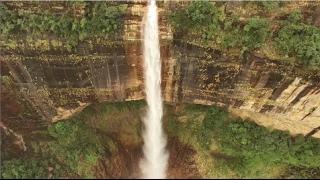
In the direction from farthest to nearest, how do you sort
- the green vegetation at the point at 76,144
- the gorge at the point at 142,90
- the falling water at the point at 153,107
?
1. the green vegetation at the point at 76,144
2. the falling water at the point at 153,107
3. the gorge at the point at 142,90

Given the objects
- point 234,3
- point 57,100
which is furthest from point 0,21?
point 234,3

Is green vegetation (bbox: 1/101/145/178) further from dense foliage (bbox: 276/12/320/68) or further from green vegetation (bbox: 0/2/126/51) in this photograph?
dense foliage (bbox: 276/12/320/68)

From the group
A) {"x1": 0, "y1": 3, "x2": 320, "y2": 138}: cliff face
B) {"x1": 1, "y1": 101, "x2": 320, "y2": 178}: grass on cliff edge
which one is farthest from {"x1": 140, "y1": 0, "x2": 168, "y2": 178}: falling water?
{"x1": 1, "y1": 101, "x2": 320, "y2": 178}: grass on cliff edge

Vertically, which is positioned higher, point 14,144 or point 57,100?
point 57,100

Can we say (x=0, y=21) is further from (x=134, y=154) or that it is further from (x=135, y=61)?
(x=134, y=154)

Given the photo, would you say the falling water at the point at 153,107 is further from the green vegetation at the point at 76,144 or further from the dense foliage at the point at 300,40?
the dense foliage at the point at 300,40

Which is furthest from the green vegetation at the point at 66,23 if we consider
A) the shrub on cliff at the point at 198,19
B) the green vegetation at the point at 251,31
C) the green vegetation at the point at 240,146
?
the green vegetation at the point at 240,146

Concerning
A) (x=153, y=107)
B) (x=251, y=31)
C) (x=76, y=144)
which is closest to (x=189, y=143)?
(x=153, y=107)
